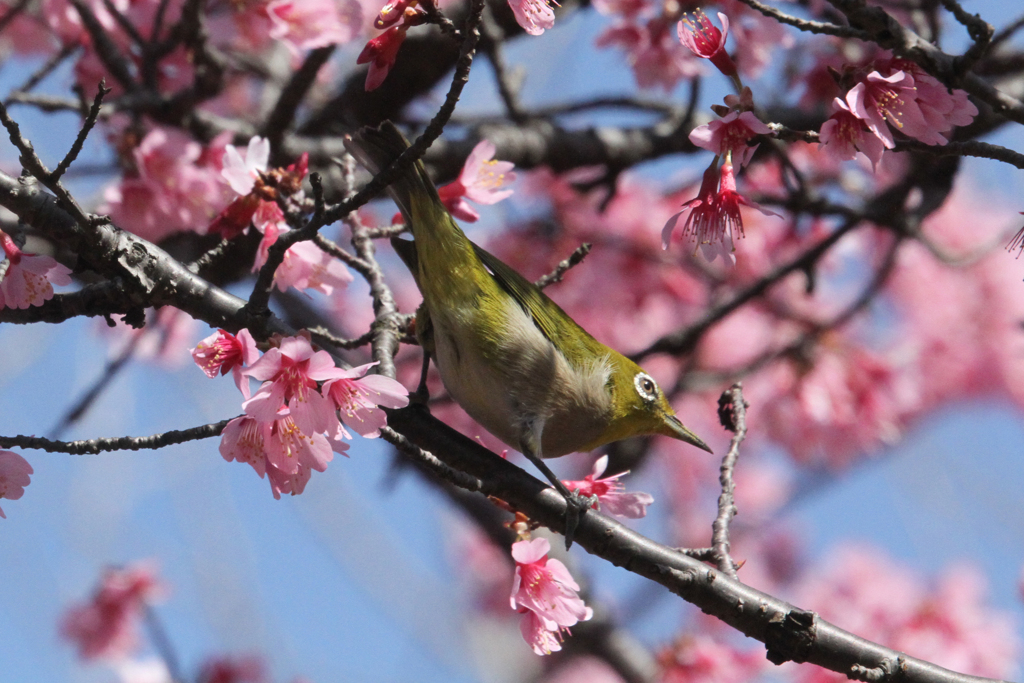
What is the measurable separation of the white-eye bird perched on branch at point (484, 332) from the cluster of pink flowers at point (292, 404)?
784 millimetres

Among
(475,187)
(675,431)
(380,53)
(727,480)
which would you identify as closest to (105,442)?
(380,53)

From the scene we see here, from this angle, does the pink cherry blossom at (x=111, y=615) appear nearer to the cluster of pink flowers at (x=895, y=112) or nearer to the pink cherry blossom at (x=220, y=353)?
the pink cherry blossom at (x=220, y=353)

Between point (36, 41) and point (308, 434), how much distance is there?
4689mm

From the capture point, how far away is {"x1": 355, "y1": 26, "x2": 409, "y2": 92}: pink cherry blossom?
7.20 feet

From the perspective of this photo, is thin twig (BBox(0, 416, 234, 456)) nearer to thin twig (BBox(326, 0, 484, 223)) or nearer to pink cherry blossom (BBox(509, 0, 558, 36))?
thin twig (BBox(326, 0, 484, 223))

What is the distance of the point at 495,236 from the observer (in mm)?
5793

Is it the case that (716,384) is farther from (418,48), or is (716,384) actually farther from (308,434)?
(308,434)

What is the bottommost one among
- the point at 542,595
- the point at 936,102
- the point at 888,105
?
the point at 542,595

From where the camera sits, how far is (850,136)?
2.15 m

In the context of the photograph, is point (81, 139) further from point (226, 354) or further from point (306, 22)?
point (306, 22)

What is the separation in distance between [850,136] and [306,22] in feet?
7.70

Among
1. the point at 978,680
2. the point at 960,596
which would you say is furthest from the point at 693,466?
the point at 978,680

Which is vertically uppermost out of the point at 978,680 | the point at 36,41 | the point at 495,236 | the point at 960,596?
the point at 960,596

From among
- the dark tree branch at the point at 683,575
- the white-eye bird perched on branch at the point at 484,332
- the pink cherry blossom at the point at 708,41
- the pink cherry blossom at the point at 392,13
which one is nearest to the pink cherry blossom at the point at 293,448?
the dark tree branch at the point at 683,575
